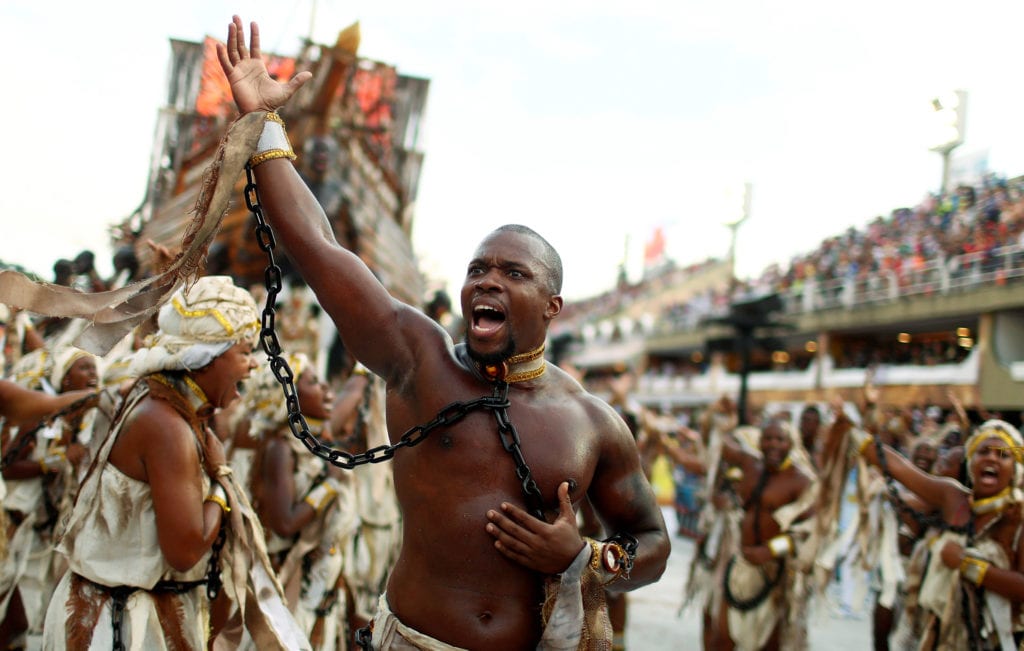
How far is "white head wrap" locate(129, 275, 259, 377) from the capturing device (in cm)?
332

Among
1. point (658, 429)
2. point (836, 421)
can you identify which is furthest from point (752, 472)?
point (658, 429)

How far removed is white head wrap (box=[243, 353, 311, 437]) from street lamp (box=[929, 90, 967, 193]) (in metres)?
27.3

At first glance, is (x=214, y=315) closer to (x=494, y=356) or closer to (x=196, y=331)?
(x=196, y=331)

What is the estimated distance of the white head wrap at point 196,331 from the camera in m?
3.32

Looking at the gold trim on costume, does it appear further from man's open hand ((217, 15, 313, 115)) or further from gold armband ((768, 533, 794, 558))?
gold armband ((768, 533, 794, 558))

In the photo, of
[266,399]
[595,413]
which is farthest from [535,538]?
[266,399]

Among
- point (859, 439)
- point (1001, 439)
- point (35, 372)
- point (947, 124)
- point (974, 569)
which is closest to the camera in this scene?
point (974, 569)

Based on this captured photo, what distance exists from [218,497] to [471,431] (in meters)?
1.32

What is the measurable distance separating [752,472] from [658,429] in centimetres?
207

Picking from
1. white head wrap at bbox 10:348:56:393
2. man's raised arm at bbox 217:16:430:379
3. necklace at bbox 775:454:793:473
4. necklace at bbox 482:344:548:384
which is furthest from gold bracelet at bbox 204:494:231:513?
necklace at bbox 775:454:793:473

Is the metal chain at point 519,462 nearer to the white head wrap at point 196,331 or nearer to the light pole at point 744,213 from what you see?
the white head wrap at point 196,331

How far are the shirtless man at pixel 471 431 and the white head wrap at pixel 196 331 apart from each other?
0.97 m

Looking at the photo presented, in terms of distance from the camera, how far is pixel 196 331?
3.36 m

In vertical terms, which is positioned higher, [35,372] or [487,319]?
[487,319]
